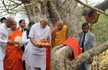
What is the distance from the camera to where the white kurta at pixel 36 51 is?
4.02 meters

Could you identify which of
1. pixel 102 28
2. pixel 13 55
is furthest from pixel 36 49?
pixel 102 28

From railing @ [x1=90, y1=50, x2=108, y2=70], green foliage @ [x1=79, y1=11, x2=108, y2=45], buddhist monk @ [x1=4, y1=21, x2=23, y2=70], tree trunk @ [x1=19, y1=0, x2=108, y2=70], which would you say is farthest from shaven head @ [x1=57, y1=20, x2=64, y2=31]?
green foliage @ [x1=79, y1=11, x2=108, y2=45]

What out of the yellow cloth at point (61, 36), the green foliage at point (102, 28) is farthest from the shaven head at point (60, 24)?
the green foliage at point (102, 28)

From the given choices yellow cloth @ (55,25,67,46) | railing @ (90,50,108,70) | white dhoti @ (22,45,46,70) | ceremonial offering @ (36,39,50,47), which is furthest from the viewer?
railing @ (90,50,108,70)

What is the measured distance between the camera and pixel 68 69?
211 cm

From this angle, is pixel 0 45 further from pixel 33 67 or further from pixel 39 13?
pixel 39 13

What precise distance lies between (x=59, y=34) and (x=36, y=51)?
2.85ft

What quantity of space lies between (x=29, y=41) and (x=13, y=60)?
71 cm

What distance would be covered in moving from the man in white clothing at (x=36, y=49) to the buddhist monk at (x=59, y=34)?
1.03ft

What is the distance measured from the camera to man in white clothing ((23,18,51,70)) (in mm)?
4008

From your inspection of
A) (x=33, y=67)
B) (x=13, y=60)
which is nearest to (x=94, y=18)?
(x=33, y=67)

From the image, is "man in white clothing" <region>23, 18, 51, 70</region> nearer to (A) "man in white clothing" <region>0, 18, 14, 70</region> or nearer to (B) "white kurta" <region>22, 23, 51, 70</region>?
(B) "white kurta" <region>22, 23, 51, 70</region>

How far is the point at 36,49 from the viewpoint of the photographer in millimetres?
4016

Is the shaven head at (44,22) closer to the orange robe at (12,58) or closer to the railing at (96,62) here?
the orange robe at (12,58)
